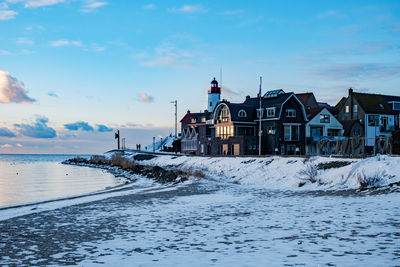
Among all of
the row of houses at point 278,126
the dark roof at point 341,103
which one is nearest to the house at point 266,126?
the row of houses at point 278,126

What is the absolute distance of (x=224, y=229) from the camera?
11.6 m

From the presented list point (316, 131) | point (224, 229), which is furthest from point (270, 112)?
point (224, 229)

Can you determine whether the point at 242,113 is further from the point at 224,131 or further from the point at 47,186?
the point at 47,186

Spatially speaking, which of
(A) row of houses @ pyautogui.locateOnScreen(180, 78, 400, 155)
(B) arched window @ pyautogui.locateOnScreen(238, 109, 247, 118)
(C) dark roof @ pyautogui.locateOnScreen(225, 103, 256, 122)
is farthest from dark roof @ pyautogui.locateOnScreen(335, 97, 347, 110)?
(B) arched window @ pyautogui.locateOnScreen(238, 109, 247, 118)

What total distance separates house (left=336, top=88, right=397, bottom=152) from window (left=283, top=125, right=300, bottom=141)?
707 inches

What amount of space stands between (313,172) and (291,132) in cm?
3891

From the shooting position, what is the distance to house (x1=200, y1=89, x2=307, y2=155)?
200 ft

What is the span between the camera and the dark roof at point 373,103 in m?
74.0

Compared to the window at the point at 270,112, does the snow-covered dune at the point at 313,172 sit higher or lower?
lower

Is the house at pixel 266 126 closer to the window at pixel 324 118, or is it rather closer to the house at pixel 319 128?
the house at pixel 319 128

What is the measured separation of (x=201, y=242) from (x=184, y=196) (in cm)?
1084

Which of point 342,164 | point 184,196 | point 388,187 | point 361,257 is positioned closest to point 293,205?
point 388,187

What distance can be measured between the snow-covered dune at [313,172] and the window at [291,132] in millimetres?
23093

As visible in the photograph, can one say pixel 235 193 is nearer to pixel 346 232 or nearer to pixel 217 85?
pixel 346 232
